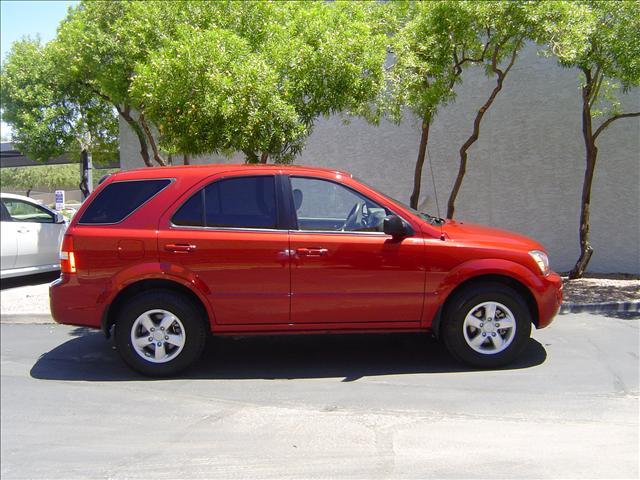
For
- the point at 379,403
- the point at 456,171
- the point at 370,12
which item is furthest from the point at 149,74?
the point at 456,171

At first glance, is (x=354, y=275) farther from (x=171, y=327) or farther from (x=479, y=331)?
(x=171, y=327)

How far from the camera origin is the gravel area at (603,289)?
883cm

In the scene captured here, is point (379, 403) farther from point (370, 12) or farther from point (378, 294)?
point (370, 12)

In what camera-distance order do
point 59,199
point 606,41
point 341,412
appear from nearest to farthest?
point 341,412 < point 606,41 < point 59,199

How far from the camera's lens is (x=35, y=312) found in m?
8.66

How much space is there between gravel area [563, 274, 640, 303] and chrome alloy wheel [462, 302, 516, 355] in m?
3.24

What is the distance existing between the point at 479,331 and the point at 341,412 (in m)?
1.67

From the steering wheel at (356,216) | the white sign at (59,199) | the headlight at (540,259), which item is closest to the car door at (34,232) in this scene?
the steering wheel at (356,216)

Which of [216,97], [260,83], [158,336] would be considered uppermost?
[260,83]

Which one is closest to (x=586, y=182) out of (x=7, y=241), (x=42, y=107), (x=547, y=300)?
(x=547, y=300)

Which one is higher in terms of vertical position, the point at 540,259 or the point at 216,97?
the point at 216,97

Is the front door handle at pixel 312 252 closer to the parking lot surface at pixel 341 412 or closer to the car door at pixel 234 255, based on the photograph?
the car door at pixel 234 255

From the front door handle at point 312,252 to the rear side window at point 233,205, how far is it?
36 centimetres

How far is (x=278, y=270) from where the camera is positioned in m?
5.73
